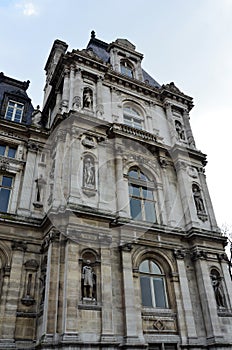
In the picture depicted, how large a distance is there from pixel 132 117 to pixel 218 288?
434 inches

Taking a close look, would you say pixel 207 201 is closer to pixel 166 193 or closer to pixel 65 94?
pixel 166 193

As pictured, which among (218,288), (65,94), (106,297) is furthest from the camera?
(65,94)

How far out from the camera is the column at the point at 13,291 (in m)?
10.9

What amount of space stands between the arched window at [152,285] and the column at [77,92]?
8.73 meters

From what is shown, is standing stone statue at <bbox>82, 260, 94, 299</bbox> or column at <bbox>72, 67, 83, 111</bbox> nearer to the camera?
standing stone statue at <bbox>82, 260, 94, 299</bbox>

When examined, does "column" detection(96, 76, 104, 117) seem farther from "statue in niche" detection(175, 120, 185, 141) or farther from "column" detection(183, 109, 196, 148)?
"column" detection(183, 109, 196, 148)

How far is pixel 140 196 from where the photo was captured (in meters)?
15.9

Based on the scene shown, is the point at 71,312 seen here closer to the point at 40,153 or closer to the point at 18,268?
the point at 18,268

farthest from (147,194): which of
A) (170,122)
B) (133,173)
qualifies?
(170,122)

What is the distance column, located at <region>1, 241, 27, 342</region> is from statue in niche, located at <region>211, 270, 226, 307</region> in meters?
8.84

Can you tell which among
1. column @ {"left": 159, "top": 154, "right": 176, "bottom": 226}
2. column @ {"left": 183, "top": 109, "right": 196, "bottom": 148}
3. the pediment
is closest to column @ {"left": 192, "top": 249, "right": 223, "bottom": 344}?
column @ {"left": 159, "top": 154, "right": 176, "bottom": 226}

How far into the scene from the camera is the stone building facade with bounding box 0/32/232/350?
36.2ft

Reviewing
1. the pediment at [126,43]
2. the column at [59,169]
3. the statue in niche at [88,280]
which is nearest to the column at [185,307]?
the statue in niche at [88,280]

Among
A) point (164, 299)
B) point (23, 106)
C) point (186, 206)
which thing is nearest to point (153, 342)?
point (164, 299)
